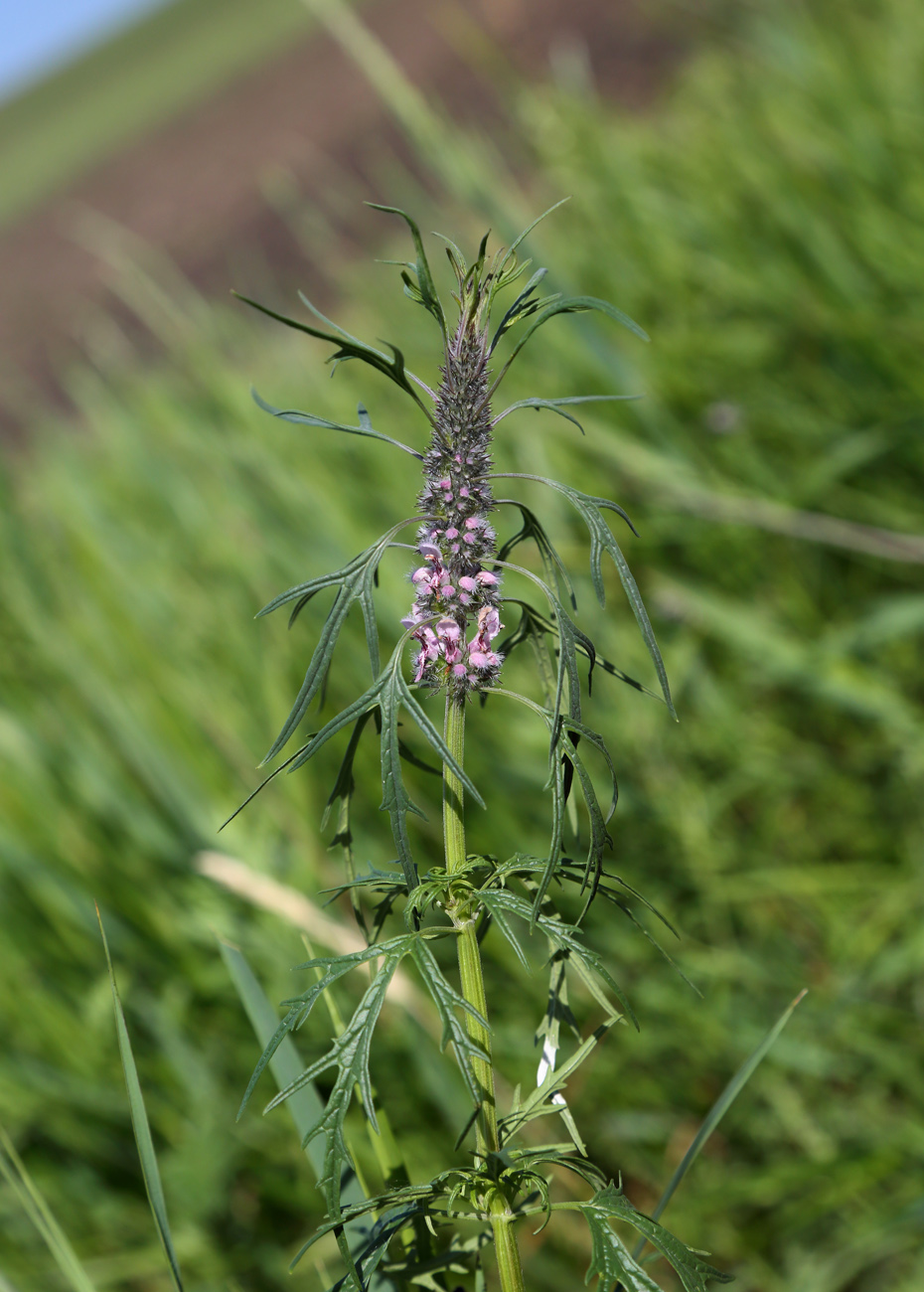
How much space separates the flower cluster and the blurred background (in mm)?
575

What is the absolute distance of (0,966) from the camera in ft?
4.50

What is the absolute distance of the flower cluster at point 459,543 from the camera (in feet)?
1.30

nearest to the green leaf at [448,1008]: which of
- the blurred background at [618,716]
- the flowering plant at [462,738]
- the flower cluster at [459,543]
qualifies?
the flowering plant at [462,738]

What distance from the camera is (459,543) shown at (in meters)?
0.40

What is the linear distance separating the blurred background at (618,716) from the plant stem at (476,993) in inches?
20.8

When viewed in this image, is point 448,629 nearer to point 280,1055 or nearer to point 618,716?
point 280,1055

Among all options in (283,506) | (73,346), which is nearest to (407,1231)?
(283,506)

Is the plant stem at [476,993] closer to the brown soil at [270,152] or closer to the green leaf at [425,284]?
the green leaf at [425,284]

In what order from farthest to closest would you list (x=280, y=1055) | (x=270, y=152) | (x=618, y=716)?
(x=270, y=152)
(x=618, y=716)
(x=280, y=1055)

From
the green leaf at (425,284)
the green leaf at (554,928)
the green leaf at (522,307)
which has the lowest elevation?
the green leaf at (554,928)

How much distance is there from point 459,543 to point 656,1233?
286 millimetres

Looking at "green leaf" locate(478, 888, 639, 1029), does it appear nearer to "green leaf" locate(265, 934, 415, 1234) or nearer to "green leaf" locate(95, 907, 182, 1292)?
"green leaf" locate(265, 934, 415, 1234)

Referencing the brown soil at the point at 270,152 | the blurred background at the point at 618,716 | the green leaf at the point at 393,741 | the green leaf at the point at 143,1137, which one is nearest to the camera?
the green leaf at the point at 393,741

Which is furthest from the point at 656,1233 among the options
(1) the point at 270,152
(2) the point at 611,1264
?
(1) the point at 270,152
